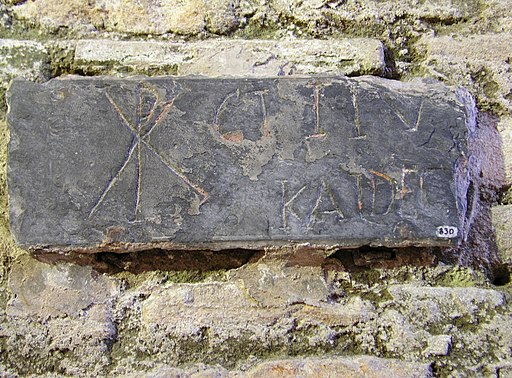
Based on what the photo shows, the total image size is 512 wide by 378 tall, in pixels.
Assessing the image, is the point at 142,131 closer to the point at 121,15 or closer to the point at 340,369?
the point at 121,15

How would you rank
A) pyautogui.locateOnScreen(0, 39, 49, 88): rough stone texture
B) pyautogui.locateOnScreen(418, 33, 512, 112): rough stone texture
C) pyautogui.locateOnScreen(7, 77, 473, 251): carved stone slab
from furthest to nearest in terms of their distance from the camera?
pyautogui.locateOnScreen(418, 33, 512, 112): rough stone texture → pyautogui.locateOnScreen(0, 39, 49, 88): rough stone texture → pyautogui.locateOnScreen(7, 77, 473, 251): carved stone slab

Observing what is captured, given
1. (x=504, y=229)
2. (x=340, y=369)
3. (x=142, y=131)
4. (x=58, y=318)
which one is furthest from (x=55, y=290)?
(x=504, y=229)

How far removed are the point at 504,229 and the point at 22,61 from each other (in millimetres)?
1372

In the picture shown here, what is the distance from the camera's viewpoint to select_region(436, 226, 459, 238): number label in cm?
143

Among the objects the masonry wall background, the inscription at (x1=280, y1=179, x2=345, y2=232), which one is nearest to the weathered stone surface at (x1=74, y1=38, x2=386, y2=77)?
the masonry wall background

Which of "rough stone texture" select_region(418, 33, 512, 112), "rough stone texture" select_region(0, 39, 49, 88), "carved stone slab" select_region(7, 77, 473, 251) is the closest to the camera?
"carved stone slab" select_region(7, 77, 473, 251)

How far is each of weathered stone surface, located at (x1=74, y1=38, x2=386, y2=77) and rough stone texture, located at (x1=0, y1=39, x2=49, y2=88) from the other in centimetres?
9

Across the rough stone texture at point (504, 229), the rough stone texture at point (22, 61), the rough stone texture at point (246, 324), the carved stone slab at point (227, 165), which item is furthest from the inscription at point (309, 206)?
the rough stone texture at point (22, 61)

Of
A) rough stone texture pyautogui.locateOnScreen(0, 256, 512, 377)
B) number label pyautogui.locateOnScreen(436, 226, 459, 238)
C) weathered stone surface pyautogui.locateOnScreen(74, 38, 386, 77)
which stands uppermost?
weathered stone surface pyautogui.locateOnScreen(74, 38, 386, 77)

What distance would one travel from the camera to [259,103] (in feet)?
4.81

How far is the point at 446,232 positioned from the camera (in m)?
1.43

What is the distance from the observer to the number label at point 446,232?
1.43m

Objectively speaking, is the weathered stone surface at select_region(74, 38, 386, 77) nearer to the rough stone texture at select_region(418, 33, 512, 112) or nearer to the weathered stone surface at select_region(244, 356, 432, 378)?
the rough stone texture at select_region(418, 33, 512, 112)

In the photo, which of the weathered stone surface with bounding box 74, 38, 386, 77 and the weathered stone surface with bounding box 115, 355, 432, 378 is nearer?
the weathered stone surface with bounding box 115, 355, 432, 378
